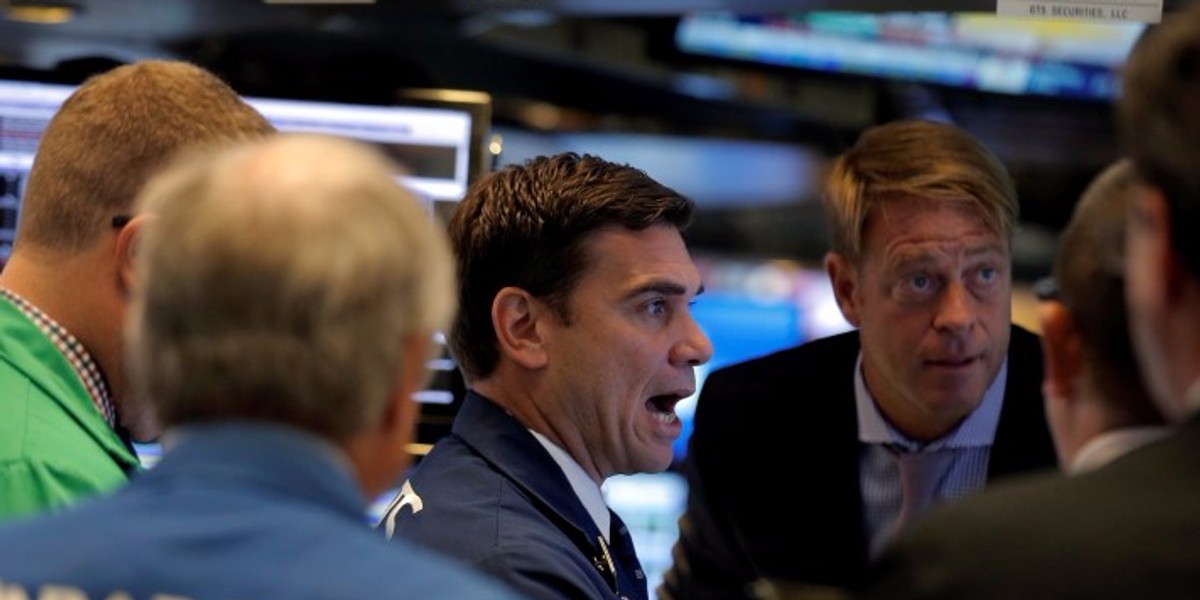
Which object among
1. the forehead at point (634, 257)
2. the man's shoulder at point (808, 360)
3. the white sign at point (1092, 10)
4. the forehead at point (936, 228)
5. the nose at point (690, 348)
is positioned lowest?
the man's shoulder at point (808, 360)

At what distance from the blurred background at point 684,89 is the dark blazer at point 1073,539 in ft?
4.89

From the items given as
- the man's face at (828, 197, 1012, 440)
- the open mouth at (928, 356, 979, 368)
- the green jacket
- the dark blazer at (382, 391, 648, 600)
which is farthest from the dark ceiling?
the green jacket

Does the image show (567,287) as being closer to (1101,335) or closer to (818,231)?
(1101,335)

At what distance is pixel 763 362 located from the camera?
3.48 metres

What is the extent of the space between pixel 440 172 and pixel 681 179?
478cm

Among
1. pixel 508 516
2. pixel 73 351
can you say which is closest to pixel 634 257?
pixel 508 516

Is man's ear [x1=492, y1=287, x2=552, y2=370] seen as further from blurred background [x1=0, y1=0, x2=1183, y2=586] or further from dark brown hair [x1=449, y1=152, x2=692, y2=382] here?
blurred background [x1=0, y1=0, x2=1183, y2=586]

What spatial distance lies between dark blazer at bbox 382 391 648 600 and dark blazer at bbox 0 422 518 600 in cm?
87

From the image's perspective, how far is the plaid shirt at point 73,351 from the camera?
235cm

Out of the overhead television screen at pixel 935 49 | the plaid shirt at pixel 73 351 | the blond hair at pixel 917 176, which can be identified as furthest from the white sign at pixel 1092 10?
the overhead television screen at pixel 935 49

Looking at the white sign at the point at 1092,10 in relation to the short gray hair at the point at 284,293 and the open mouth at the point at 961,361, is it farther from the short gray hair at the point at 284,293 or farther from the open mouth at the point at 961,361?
the short gray hair at the point at 284,293

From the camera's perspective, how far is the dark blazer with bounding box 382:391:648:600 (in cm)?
235

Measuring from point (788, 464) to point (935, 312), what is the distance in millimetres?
368

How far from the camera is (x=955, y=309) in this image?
3.15 meters
